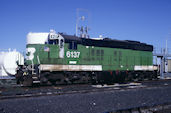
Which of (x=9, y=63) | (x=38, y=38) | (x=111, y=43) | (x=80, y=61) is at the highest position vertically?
(x=38, y=38)

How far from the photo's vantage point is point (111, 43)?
16344mm

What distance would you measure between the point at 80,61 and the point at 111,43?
11.5 feet

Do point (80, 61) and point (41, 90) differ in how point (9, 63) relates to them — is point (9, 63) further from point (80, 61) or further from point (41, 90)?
point (41, 90)

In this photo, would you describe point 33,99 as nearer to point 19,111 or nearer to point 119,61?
point 19,111

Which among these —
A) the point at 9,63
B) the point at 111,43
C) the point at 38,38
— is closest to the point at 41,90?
the point at 111,43

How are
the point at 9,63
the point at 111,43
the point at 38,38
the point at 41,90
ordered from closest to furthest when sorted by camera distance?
the point at 41,90 < the point at 111,43 < the point at 38,38 < the point at 9,63

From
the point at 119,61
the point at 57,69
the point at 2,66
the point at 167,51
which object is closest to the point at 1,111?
the point at 57,69

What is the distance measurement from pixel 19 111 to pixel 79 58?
8194 mm

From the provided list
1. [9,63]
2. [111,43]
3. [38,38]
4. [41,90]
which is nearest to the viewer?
[41,90]

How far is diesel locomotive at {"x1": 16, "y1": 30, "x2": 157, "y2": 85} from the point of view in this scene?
13.1m

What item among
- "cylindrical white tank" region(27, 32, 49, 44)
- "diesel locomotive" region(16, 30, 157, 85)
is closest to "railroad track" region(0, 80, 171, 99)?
"diesel locomotive" region(16, 30, 157, 85)

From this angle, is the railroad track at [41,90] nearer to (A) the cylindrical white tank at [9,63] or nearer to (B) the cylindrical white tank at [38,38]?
(B) the cylindrical white tank at [38,38]

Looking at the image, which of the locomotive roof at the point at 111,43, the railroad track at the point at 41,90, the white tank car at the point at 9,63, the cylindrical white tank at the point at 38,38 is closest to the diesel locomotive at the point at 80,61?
the locomotive roof at the point at 111,43

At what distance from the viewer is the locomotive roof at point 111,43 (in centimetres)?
1441
